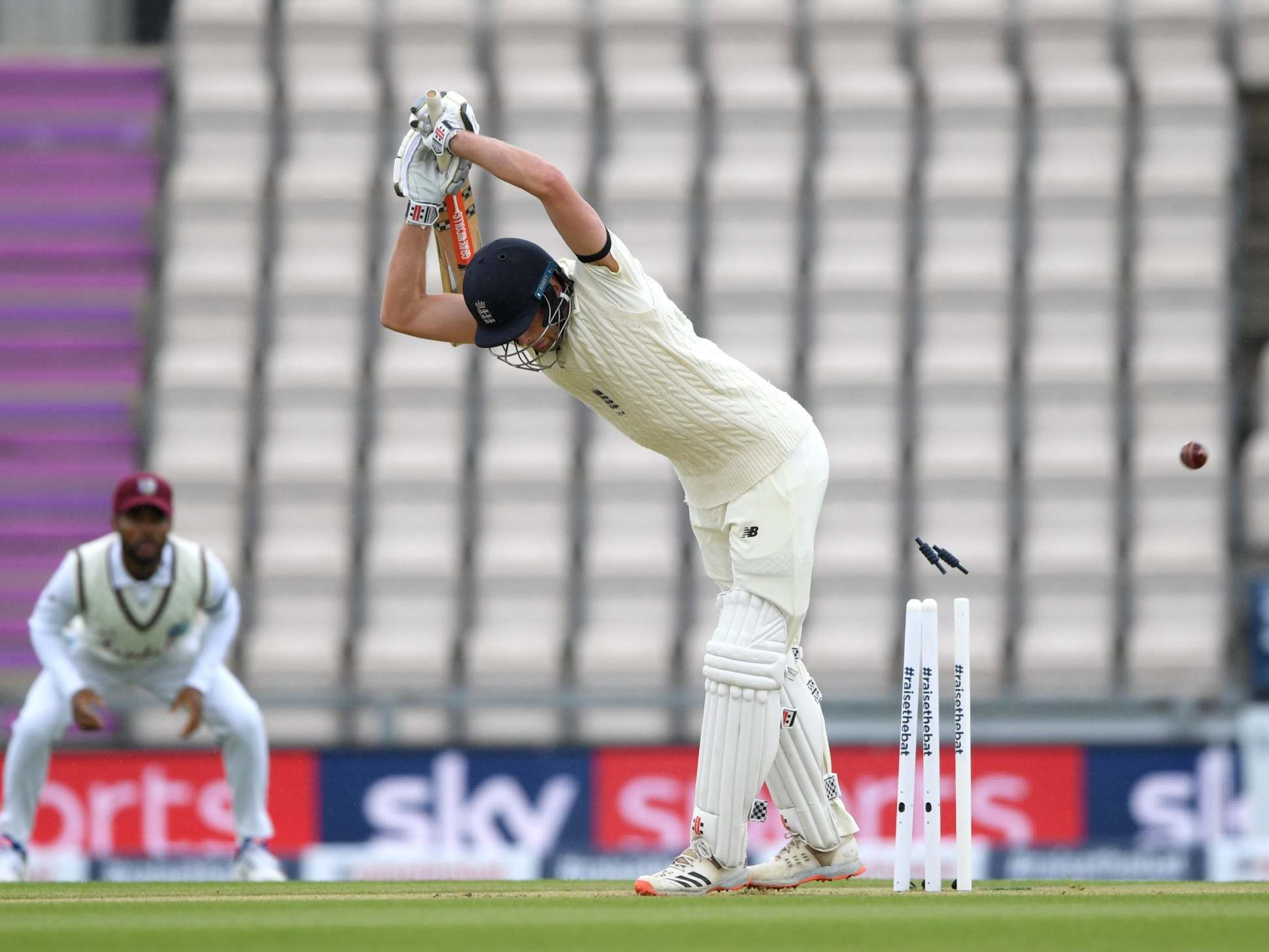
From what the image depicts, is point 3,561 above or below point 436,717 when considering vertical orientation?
above

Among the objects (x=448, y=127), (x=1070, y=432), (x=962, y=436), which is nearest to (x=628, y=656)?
(x=962, y=436)

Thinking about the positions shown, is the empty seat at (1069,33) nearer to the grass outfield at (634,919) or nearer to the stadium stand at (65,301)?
the stadium stand at (65,301)

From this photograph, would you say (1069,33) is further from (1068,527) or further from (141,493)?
(141,493)

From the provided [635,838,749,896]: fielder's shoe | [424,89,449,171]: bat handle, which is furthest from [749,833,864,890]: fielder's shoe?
[424,89,449,171]: bat handle

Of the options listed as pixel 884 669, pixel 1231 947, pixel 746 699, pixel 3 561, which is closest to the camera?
pixel 1231 947

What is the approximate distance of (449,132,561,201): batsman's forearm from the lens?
4023mm

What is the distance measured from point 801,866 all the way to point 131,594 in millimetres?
2437

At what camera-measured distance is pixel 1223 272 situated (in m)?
9.95

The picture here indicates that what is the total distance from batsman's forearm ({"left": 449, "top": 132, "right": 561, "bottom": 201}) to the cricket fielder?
210 centimetres

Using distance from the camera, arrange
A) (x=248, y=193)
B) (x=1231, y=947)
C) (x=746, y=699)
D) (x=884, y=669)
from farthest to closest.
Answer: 1. (x=248, y=193)
2. (x=884, y=669)
3. (x=746, y=699)
4. (x=1231, y=947)

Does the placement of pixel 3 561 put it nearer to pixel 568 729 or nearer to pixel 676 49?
pixel 568 729

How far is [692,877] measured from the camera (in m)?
4.32

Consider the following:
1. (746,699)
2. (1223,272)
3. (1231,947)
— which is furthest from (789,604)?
(1223,272)

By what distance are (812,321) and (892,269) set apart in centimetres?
47
